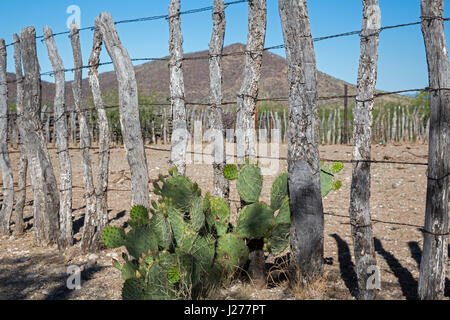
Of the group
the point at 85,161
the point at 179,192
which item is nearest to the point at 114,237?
the point at 179,192

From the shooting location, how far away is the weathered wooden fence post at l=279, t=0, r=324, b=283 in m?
3.17

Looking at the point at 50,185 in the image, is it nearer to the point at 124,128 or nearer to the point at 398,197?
the point at 124,128

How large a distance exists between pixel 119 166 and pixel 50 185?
4.81m

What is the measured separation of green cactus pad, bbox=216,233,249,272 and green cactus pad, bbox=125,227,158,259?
57 cm

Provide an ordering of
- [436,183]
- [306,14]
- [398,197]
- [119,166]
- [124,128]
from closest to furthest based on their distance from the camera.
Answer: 1. [436,183]
2. [306,14]
3. [124,128]
4. [398,197]
5. [119,166]

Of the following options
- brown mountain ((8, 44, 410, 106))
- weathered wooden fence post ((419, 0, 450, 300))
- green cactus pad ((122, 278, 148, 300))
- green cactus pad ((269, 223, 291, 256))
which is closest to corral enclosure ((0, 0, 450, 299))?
weathered wooden fence post ((419, 0, 450, 300))

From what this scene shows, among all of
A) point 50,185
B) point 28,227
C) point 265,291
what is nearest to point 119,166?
point 28,227

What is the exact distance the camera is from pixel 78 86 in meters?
4.77

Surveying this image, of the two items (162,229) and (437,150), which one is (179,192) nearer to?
(162,229)

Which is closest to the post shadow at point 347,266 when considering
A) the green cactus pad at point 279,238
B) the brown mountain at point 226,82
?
the green cactus pad at point 279,238

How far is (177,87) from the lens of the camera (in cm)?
403

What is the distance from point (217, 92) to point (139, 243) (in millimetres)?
1683

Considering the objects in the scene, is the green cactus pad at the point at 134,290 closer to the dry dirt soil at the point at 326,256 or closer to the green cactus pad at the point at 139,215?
the green cactus pad at the point at 139,215
